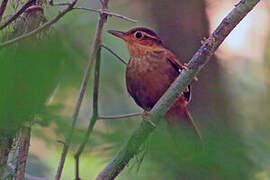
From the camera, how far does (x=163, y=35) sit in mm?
4016

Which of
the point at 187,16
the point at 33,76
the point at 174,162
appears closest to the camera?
the point at 33,76

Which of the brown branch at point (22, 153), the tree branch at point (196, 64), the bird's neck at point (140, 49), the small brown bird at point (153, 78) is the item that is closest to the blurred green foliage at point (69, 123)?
the brown branch at point (22, 153)

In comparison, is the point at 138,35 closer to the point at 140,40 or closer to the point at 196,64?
the point at 140,40

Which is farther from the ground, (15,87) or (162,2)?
(162,2)

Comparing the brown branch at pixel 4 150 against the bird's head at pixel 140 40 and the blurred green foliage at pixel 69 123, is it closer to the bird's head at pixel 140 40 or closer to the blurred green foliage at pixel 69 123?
the blurred green foliage at pixel 69 123

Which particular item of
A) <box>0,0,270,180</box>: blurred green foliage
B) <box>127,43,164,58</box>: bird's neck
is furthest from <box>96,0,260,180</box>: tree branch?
<box>127,43,164,58</box>: bird's neck

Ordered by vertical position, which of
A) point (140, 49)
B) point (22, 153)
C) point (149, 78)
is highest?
point (140, 49)

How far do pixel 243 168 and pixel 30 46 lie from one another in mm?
547

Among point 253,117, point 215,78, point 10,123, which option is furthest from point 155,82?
point 10,123

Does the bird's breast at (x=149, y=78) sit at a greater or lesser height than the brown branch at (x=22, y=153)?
greater

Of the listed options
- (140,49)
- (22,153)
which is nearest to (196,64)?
(22,153)

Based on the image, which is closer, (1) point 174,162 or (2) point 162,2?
(1) point 174,162

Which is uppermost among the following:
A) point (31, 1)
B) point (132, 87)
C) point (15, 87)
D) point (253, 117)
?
point (31, 1)

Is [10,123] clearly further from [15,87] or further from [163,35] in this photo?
[163,35]
